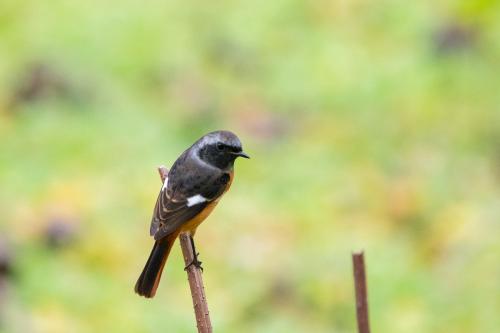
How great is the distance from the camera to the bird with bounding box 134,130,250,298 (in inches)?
148

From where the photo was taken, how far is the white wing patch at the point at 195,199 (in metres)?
3.92

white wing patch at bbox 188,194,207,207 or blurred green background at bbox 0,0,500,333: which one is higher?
blurred green background at bbox 0,0,500,333

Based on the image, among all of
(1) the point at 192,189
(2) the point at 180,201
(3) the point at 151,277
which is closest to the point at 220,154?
(1) the point at 192,189

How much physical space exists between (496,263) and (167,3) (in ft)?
16.4

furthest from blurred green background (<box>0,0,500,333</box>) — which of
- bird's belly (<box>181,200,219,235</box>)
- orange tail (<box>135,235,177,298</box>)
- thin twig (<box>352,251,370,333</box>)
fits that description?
thin twig (<box>352,251,370,333</box>)

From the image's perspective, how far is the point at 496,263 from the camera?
6832 mm

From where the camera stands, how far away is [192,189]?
13.1 ft

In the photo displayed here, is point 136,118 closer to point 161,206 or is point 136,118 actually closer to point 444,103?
point 444,103

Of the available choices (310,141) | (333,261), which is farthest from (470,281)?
(310,141)

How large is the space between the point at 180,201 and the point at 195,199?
100 mm

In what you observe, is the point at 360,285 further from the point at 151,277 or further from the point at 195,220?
the point at 195,220

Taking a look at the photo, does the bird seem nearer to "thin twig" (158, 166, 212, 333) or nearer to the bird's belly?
the bird's belly

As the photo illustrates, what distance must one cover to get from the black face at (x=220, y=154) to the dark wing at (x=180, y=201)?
2.3 inches

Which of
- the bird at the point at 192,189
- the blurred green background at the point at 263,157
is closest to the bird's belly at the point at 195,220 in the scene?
the bird at the point at 192,189
